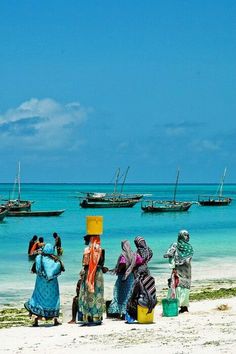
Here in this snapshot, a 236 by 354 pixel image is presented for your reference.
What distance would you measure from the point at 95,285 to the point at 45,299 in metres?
0.80

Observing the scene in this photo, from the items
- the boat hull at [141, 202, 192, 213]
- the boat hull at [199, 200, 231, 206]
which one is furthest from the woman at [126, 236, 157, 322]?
the boat hull at [199, 200, 231, 206]

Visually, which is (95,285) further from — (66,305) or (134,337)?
(66,305)

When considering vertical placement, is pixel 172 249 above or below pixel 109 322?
above

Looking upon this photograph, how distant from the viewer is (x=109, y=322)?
1283 cm

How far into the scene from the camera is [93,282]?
12375 mm

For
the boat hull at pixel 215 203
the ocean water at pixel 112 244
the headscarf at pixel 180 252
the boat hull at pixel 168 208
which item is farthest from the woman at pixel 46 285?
the boat hull at pixel 215 203

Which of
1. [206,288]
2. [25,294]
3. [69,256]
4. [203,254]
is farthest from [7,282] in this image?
[203,254]

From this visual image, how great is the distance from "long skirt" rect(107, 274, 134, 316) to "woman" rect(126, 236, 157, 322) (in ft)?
0.43

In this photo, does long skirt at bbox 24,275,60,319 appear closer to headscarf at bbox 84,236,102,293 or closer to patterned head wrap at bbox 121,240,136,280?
headscarf at bbox 84,236,102,293

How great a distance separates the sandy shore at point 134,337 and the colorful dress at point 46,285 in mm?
287

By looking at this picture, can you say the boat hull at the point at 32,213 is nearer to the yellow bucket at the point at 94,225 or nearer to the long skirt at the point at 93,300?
the long skirt at the point at 93,300

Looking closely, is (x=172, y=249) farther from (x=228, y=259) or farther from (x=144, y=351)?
(x=228, y=259)

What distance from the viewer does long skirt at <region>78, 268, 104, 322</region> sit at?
1241cm

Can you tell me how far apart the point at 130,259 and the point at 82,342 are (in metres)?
2.01
